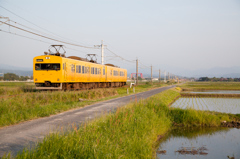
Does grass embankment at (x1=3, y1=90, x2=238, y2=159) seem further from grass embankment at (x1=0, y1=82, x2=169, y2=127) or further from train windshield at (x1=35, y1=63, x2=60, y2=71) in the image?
train windshield at (x1=35, y1=63, x2=60, y2=71)

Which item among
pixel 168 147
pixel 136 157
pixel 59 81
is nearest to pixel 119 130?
pixel 136 157

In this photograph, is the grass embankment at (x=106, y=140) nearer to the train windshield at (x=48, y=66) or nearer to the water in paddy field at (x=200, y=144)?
the water in paddy field at (x=200, y=144)

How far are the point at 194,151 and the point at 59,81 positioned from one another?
48.5 feet

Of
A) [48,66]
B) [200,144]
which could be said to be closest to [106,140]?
[200,144]

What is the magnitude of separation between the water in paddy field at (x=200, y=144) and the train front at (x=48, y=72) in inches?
497

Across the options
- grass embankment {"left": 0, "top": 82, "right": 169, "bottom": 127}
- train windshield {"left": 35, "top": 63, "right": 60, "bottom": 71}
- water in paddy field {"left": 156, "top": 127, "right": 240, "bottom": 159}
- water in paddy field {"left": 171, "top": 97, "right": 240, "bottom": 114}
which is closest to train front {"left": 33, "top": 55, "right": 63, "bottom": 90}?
train windshield {"left": 35, "top": 63, "right": 60, "bottom": 71}

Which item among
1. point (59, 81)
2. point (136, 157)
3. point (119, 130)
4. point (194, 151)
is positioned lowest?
point (194, 151)

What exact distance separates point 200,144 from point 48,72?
1544cm

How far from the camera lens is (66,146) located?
5234 millimetres

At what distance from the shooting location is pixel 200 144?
1027 centimetres

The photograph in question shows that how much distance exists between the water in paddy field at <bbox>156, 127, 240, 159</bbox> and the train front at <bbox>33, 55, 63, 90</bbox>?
12.6 meters

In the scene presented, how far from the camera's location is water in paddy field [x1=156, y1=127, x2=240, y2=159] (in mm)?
8812

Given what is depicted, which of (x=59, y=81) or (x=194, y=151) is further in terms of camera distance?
(x=59, y=81)

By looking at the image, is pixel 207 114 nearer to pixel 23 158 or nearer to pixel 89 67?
pixel 23 158
